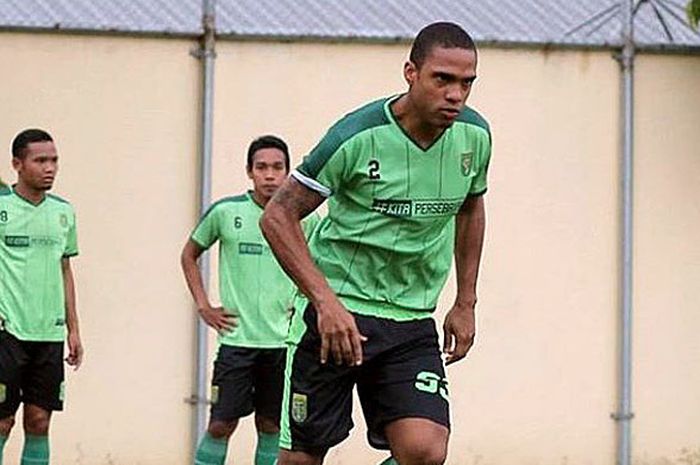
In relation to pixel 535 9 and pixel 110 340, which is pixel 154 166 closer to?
pixel 110 340

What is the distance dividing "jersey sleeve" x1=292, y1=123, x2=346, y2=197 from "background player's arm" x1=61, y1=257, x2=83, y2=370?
166 inches

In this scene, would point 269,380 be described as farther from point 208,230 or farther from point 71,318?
point 71,318

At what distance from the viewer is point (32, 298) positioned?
10586 millimetres

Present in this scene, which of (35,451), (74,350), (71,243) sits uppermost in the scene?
(71,243)

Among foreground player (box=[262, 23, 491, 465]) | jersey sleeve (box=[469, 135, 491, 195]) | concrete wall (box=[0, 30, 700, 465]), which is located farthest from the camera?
concrete wall (box=[0, 30, 700, 465])

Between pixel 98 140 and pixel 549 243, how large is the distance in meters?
3.06

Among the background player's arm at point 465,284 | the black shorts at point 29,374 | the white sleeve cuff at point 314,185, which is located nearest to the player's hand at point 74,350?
the black shorts at point 29,374

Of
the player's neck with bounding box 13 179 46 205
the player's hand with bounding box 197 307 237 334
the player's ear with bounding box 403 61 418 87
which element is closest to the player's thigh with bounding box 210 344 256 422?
the player's hand with bounding box 197 307 237 334

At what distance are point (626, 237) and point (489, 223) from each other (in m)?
0.92

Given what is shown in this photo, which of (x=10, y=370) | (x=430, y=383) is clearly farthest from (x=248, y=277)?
(x=430, y=383)

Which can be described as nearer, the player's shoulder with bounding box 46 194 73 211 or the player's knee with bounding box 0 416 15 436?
the player's knee with bounding box 0 416 15 436

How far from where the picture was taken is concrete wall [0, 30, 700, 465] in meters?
12.2

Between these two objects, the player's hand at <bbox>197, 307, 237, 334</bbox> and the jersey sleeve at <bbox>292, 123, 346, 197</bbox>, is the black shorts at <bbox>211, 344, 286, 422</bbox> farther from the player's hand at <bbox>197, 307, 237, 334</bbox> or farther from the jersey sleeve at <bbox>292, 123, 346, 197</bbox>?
the jersey sleeve at <bbox>292, 123, 346, 197</bbox>

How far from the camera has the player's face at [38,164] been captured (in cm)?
1052
